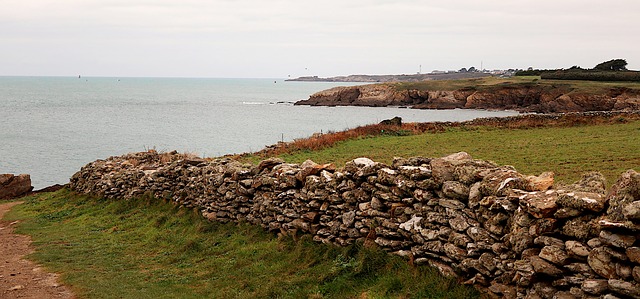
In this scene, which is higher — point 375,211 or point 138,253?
point 375,211

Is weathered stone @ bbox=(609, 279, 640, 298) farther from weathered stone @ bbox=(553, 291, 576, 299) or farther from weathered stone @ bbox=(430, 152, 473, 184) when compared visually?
weathered stone @ bbox=(430, 152, 473, 184)

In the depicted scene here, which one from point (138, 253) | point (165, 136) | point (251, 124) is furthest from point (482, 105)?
point (138, 253)

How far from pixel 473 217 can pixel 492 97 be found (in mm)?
96006

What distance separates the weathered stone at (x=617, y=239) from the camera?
6.16m

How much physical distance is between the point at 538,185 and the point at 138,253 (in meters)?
11.1

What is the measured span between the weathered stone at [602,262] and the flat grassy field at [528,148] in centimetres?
988

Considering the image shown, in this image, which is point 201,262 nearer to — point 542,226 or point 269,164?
point 269,164

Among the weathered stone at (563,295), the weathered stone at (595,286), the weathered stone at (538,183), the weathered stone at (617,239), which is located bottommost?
the weathered stone at (563,295)

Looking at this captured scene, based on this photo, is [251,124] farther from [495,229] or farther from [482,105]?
[495,229]

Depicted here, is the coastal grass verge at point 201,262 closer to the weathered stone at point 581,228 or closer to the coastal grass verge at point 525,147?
the weathered stone at point 581,228

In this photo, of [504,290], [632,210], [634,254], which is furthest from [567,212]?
[504,290]

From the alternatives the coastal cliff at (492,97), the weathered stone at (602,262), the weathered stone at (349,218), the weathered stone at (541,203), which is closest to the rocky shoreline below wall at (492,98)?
the coastal cliff at (492,97)

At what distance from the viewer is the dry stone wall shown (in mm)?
6512

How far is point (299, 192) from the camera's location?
13180 millimetres
